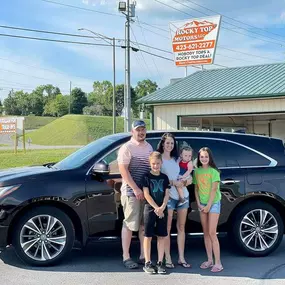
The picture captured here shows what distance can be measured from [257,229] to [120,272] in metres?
2.09

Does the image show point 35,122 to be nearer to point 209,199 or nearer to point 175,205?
point 175,205

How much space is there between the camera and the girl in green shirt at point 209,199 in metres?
5.42

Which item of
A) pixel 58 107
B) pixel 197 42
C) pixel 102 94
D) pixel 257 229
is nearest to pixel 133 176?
pixel 257 229

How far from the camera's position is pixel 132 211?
17.2ft

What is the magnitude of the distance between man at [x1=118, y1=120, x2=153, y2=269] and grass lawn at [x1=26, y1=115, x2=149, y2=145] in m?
54.2

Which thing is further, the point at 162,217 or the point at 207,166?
the point at 207,166

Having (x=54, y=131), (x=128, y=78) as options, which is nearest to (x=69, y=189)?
(x=128, y=78)

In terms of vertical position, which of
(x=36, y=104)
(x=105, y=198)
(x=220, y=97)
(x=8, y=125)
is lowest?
(x=105, y=198)

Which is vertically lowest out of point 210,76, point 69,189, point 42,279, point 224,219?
point 42,279

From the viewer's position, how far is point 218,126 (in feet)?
64.4

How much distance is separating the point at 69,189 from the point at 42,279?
113 cm

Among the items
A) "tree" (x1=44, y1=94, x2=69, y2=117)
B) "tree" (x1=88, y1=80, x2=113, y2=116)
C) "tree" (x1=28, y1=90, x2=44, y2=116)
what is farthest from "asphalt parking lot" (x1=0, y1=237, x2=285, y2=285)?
"tree" (x1=28, y1=90, x2=44, y2=116)

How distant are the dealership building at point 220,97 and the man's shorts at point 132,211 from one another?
24.0ft

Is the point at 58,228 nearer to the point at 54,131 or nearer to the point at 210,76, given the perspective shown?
the point at 210,76
